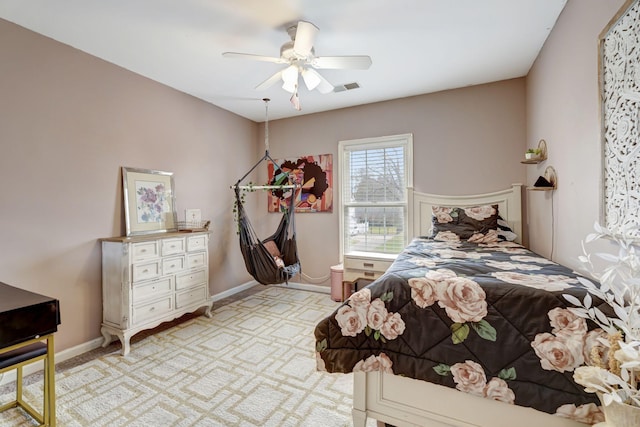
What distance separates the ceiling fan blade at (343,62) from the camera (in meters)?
2.02

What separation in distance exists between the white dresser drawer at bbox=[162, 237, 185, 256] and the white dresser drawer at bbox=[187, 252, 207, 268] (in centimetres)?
13

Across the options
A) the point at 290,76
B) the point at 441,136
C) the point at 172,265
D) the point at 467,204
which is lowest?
the point at 172,265

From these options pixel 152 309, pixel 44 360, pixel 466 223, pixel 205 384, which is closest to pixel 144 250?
pixel 152 309

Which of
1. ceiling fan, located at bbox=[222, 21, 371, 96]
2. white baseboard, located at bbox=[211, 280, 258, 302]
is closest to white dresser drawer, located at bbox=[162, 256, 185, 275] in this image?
white baseboard, located at bbox=[211, 280, 258, 302]

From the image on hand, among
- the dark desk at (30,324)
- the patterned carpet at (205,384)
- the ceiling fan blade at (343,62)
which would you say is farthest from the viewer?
the ceiling fan blade at (343,62)

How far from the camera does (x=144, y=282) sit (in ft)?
8.23

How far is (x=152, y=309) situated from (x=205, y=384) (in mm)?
984

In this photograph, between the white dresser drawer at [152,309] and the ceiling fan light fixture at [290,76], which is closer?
the ceiling fan light fixture at [290,76]

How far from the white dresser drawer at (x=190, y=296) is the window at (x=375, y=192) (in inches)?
70.3

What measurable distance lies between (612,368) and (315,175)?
11.3ft

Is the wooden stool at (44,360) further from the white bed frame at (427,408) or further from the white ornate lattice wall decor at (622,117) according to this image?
the white ornate lattice wall decor at (622,117)

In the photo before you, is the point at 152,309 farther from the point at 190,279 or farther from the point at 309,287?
the point at 309,287

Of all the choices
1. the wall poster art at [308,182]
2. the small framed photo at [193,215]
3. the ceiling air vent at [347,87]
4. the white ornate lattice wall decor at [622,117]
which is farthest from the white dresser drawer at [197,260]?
the white ornate lattice wall decor at [622,117]

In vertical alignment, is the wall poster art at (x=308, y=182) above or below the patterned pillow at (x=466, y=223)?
above
